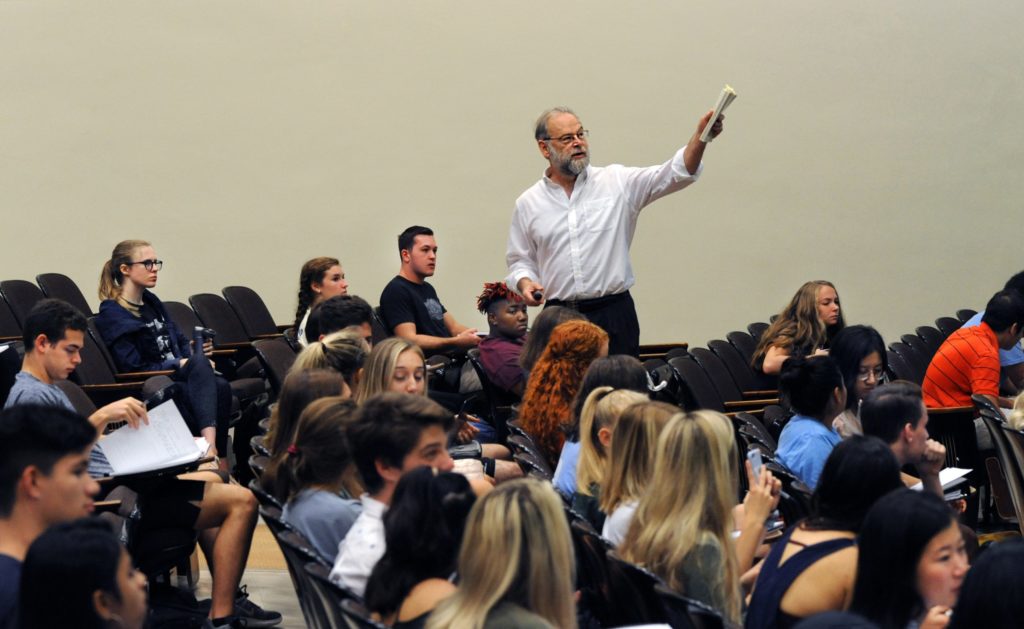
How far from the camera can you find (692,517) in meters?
2.77

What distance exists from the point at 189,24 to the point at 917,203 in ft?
16.8

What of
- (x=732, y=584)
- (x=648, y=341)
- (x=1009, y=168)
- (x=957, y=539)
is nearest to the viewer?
(x=957, y=539)

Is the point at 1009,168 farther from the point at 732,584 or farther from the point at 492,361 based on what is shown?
the point at 732,584

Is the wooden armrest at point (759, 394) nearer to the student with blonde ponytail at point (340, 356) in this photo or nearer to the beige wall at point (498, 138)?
the student with blonde ponytail at point (340, 356)

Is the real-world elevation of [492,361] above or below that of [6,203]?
below

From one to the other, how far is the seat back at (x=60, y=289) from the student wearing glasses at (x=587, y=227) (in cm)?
263

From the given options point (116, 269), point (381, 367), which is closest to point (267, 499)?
point (381, 367)

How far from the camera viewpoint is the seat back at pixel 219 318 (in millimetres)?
7223

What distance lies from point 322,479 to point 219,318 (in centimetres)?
431

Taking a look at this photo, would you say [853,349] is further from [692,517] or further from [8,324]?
[8,324]

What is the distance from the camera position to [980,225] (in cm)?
954

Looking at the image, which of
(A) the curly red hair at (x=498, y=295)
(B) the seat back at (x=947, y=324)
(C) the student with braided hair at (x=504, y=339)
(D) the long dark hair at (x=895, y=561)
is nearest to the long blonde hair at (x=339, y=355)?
(C) the student with braided hair at (x=504, y=339)

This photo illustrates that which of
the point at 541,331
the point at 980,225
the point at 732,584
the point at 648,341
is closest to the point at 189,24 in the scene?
the point at 648,341

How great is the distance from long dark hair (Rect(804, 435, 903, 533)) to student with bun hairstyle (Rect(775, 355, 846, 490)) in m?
1.13
